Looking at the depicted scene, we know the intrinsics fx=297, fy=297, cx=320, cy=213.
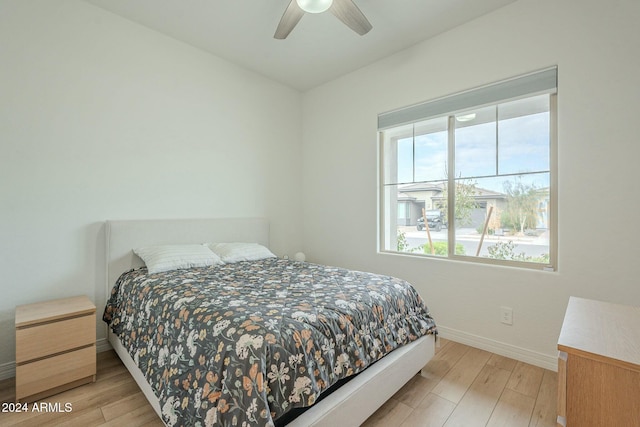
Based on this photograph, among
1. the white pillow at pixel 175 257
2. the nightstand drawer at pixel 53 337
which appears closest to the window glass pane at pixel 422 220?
the white pillow at pixel 175 257

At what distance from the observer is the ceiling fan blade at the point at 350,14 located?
1.97 metres

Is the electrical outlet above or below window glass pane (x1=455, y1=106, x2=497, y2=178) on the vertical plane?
below

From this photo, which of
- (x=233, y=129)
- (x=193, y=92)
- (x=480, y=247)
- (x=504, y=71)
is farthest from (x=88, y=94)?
(x=480, y=247)

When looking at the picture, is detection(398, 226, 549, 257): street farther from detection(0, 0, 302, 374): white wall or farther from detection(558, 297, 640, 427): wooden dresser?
detection(0, 0, 302, 374): white wall

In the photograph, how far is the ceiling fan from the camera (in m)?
1.96

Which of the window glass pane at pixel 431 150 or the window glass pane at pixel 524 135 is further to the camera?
the window glass pane at pixel 431 150

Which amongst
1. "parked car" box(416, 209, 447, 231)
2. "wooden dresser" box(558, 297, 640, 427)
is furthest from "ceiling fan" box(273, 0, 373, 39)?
"wooden dresser" box(558, 297, 640, 427)

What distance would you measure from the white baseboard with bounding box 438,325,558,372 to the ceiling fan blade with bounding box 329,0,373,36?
2699 mm

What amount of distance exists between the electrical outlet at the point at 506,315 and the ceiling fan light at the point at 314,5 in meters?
2.67

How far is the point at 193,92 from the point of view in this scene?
3.06 meters

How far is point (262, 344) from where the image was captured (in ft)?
3.91

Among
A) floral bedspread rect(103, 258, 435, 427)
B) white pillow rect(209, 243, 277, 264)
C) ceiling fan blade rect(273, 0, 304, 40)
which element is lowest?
floral bedspread rect(103, 258, 435, 427)

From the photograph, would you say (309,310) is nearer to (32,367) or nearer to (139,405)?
(139,405)

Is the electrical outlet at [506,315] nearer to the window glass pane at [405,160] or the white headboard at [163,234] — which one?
the window glass pane at [405,160]
